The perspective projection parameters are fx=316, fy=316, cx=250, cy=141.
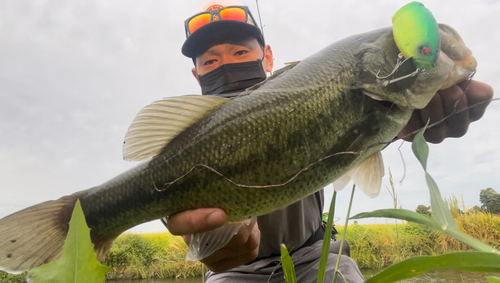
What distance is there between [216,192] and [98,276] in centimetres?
81

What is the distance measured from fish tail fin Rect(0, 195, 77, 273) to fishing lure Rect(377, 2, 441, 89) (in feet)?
5.47

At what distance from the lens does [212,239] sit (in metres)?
1.50

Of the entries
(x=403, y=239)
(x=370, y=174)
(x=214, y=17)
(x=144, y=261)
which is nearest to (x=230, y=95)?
(x=370, y=174)

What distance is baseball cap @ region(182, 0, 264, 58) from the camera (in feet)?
11.5

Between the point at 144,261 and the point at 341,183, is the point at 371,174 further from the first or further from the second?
the point at 144,261

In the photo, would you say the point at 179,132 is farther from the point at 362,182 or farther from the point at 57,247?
the point at 362,182

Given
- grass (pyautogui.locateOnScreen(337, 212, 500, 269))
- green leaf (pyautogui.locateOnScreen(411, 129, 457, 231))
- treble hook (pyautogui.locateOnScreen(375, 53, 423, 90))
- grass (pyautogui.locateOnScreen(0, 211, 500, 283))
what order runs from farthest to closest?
grass (pyautogui.locateOnScreen(0, 211, 500, 283))
grass (pyautogui.locateOnScreen(337, 212, 500, 269))
treble hook (pyautogui.locateOnScreen(375, 53, 423, 90))
green leaf (pyautogui.locateOnScreen(411, 129, 457, 231))

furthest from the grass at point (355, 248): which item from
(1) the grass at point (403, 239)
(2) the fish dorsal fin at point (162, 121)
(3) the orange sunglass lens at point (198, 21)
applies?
(2) the fish dorsal fin at point (162, 121)

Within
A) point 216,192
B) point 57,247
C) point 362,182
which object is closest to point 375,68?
point 362,182

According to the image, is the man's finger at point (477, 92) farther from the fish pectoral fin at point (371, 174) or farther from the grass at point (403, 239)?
the grass at point (403, 239)

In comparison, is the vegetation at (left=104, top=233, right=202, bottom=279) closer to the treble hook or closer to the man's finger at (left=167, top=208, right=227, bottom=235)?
the man's finger at (left=167, top=208, right=227, bottom=235)

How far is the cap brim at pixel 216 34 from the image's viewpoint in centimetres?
349

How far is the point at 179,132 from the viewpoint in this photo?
147 centimetres

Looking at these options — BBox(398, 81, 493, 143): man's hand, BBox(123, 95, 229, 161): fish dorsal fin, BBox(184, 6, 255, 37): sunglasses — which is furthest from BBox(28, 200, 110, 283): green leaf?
BBox(184, 6, 255, 37): sunglasses
